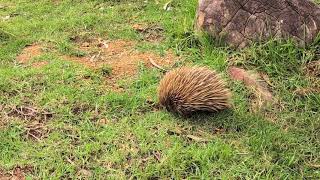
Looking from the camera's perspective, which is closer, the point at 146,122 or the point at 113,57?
the point at 146,122

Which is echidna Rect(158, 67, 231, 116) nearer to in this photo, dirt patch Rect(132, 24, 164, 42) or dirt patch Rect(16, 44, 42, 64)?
dirt patch Rect(132, 24, 164, 42)

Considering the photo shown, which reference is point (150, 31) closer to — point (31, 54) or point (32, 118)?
→ point (31, 54)

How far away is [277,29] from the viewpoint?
454 cm

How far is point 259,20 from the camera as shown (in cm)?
459

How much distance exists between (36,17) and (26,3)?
53 cm

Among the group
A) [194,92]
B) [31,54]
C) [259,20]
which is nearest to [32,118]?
[31,54]

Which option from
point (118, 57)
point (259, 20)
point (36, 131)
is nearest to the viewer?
point (36, 131)

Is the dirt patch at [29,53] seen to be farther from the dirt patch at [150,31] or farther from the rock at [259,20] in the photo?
the rock at [259,20]

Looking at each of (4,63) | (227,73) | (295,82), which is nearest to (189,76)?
(227,73)

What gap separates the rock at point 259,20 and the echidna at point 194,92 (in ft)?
2.90

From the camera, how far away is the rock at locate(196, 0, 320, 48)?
4.55 metres

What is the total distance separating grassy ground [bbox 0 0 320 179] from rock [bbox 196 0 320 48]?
0.12m

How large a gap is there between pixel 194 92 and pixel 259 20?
1232mm

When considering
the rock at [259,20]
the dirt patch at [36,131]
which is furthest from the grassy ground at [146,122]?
the rock at [259,20]
